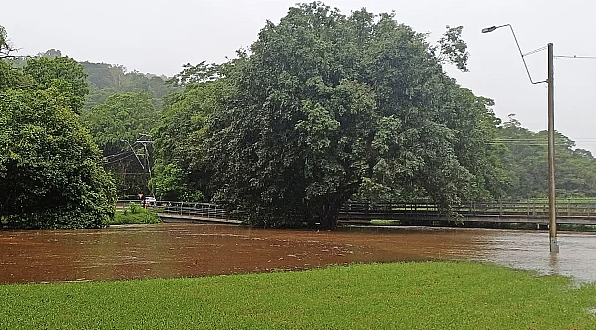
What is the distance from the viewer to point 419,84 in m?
31.8

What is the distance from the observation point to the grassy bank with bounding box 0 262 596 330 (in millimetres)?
7152

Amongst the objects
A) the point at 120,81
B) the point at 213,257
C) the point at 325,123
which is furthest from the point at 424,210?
the point at 120,81

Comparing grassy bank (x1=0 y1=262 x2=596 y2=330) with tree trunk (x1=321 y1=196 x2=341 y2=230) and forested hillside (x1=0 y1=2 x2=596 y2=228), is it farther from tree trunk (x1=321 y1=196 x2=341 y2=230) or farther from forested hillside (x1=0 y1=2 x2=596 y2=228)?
tree trunk (x1=321 y1=196 x2=341 y2=230)

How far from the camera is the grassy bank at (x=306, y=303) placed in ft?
23.5

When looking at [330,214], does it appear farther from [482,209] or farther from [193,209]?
[193,209]

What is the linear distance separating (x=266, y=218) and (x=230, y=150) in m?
4.44

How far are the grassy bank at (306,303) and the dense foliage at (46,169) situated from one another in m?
21.3


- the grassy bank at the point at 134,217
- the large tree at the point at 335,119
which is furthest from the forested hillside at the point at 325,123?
the grassy bank at the point at 134,217

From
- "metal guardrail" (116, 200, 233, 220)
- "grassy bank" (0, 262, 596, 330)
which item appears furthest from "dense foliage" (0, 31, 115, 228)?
"grassy bank" (0, 262, 596, 330)

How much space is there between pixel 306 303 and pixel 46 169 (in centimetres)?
Result: 2484

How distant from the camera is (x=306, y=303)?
8430mm

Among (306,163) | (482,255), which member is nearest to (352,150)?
(306,163)

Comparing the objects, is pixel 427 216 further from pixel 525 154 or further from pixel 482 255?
pixel 525 154

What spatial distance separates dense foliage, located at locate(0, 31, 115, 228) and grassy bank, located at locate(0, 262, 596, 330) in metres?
21.3
